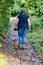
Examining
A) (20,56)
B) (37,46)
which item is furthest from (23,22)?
(37,46)

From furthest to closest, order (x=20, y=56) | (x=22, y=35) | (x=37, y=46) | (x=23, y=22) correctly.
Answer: (x=37, y=46), (x=22, y=35), (x=23, y=22), (x=20, y=56)

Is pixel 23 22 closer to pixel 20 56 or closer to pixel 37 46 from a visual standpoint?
pixel 20 56

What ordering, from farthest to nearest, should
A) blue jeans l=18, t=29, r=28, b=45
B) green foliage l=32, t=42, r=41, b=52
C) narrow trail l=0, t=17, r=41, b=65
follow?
green foliage l=32, t=42, r=41, b=52
blue jeans l=18, t=29, r=28, b=45
narrow trail l=0, t=17, r=41, b=65

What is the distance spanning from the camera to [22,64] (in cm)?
912

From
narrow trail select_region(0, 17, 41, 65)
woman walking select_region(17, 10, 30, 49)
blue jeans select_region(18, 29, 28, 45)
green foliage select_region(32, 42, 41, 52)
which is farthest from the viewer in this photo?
green foliage select_region(32, 42, 41, 52)

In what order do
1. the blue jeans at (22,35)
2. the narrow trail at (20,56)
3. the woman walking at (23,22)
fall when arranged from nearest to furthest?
the narrow trail at (20,56) → the woman walking at (23,22) → the blue jeans at (22,35)

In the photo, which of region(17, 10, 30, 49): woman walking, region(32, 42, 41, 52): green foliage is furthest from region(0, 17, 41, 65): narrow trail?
region(17, 10, 30, 49): woman walking

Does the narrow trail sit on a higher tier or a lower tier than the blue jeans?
lower

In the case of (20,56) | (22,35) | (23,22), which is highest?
(23,22)

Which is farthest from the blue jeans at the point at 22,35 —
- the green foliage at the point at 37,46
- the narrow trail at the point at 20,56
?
the green foliage at the point at 37,46

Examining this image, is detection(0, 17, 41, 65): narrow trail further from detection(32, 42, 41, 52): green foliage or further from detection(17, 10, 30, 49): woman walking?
detection(17, 10, 30, 49): woman walking

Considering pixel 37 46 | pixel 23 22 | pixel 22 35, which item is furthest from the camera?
pixel 37 46

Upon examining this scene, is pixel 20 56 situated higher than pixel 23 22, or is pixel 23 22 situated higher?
pixel 23 22

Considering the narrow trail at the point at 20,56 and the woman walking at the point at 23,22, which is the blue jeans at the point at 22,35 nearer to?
the woman walking at the point at 23,22
